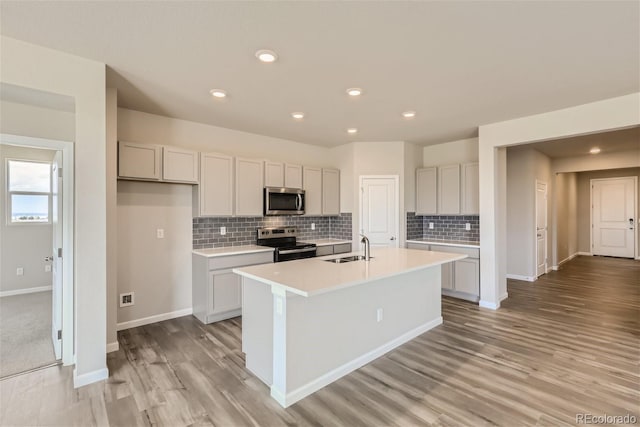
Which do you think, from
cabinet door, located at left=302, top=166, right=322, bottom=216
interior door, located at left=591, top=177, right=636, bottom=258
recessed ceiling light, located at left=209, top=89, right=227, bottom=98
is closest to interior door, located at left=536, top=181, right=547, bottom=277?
interior door, located at left=591, top=177, right=636, bottom=258

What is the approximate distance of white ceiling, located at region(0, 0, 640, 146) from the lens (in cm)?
190

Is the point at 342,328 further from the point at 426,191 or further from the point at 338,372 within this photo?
the point at 426,191

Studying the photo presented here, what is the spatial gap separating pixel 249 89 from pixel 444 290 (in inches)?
170

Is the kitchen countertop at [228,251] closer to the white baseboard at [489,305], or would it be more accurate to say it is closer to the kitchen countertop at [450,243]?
the kitchen countertop at [450,243]

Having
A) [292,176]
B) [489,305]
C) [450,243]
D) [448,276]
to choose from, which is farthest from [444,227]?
[292,176]

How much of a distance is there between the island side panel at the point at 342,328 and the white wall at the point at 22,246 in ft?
17.1

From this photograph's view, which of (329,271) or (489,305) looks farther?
(489,305)

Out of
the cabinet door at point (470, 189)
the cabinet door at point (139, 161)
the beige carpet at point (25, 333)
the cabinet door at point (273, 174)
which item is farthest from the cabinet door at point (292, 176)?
the beige carpet at point (25, 333)

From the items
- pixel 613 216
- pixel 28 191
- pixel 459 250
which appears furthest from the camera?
pixel 613 216

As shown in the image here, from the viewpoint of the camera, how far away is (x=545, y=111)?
3.80 meters

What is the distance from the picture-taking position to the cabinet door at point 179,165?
3.70 m

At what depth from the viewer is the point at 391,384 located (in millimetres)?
2510

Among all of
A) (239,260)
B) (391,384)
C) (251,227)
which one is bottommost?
(391,384)

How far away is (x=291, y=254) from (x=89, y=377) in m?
2.55
